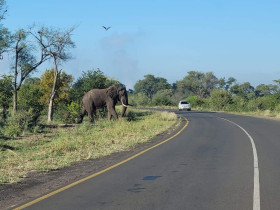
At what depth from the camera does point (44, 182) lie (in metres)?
8.85

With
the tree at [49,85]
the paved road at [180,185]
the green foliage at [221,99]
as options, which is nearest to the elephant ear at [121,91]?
the tree at [49,85]

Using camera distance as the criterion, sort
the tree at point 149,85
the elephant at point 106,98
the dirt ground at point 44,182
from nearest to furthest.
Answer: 1. the dirt ground at point 44,182
2. the elephant at point 106,98
3. the tree at point 149,85

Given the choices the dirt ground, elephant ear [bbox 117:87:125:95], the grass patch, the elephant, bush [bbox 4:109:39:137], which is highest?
elephant ear [bbox 117:87:125:95]

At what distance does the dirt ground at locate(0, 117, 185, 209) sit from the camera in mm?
7355

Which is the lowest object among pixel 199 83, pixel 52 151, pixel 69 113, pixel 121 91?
pixel 52 151

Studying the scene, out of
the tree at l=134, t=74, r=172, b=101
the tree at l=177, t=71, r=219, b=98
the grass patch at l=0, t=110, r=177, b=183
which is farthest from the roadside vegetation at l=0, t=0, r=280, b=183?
the tree at l=134, t=74, r=172, b=101

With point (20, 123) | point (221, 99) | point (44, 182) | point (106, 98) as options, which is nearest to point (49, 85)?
point (106, 98)

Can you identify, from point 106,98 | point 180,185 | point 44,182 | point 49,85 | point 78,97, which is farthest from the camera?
point 49,85

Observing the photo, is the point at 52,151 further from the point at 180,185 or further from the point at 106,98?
the point at 106,98

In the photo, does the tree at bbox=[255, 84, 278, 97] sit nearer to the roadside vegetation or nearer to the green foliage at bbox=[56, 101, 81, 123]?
the roadside vegetation

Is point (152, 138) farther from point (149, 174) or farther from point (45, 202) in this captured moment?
point (45, 202)

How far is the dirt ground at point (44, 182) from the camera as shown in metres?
7.36

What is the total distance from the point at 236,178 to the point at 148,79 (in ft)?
416

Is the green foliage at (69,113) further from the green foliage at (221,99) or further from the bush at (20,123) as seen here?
the green foliage at (221,99)
